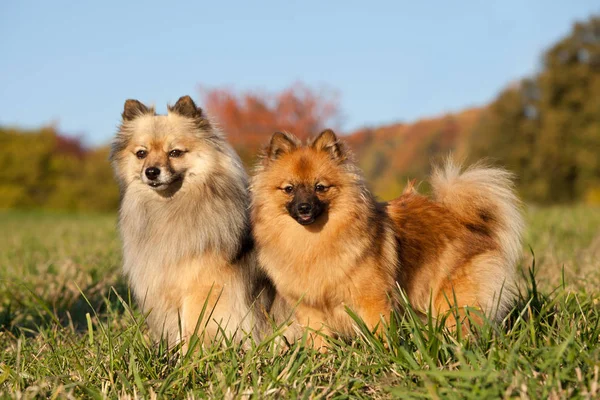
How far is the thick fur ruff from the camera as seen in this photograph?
3.78 metres

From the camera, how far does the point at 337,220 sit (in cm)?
378

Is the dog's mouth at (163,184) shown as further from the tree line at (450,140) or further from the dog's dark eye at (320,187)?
the tree line at (450,140)

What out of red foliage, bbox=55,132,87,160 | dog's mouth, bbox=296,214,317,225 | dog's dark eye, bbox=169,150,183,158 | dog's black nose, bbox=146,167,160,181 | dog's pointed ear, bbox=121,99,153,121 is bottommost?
red foliage, bbox=55,132,87,160

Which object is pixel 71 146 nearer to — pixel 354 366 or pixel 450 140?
pixel 450 140

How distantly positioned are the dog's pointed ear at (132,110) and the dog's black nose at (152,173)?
25.3 inches

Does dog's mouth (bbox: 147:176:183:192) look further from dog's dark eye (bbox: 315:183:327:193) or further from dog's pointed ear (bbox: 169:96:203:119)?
dog's dark eye (bbox: 315:183:327:193)

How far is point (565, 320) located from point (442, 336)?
2.59ft

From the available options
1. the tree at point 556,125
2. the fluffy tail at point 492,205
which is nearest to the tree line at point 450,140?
the tree at point 556,125

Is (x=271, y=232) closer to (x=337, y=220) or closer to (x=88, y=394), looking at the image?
(x=337, y=220)

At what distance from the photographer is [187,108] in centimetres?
416

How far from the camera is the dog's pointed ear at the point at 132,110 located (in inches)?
167

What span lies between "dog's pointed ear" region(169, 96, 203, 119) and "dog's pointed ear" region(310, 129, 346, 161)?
37.2 inches

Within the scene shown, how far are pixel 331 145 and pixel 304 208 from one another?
1.88 ft

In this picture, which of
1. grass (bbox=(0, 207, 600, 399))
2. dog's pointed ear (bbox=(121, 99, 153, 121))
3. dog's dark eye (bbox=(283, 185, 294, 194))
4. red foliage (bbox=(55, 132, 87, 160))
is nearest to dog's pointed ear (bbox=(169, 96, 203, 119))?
dog's pointed ear (bbox=(121, 99, 153, 121))
